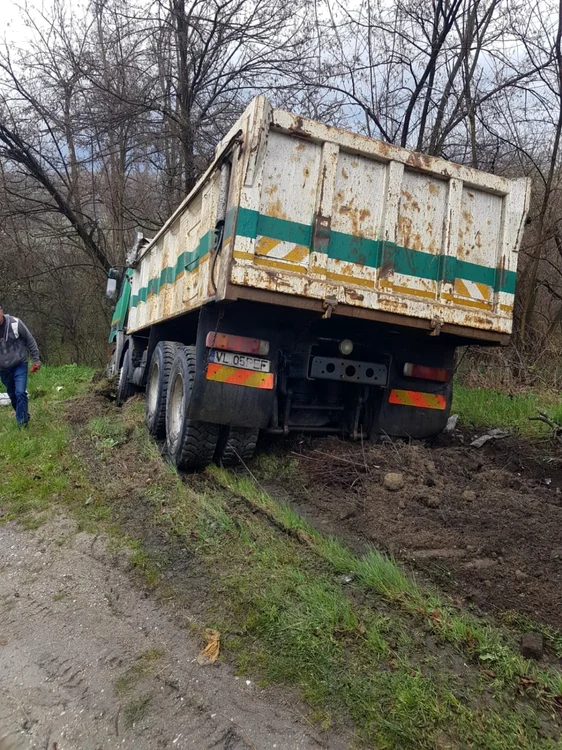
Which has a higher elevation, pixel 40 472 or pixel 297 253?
pixel 297 253

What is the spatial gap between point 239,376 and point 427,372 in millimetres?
1791

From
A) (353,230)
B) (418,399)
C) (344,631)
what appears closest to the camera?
(344,631)

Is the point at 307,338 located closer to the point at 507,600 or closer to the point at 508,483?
the point at 508,483

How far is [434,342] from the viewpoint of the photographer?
4.86 meters

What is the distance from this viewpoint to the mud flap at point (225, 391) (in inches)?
162

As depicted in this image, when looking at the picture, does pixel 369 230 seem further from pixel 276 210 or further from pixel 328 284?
pixel 276 210

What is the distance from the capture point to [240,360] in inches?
165

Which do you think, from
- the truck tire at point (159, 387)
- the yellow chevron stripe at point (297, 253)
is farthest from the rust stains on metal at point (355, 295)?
the truck tire at point (159, 387)

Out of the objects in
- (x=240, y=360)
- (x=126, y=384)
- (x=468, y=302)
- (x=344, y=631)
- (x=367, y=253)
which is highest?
(x=367, y=253)

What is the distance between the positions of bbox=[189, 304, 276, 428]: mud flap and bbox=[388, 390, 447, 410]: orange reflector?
1.25 m

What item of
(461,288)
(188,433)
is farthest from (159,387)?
(461,288)

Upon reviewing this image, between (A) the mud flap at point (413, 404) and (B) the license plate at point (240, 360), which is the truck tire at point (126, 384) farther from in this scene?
(A) the mud flap at point (413, 404)

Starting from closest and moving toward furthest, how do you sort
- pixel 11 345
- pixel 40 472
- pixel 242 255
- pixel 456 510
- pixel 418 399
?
pixel 456 510 → pixel 242 255 → pixel 40 472 → pixel 418 399 → pixel 11 345

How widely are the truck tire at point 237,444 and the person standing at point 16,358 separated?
322cm
